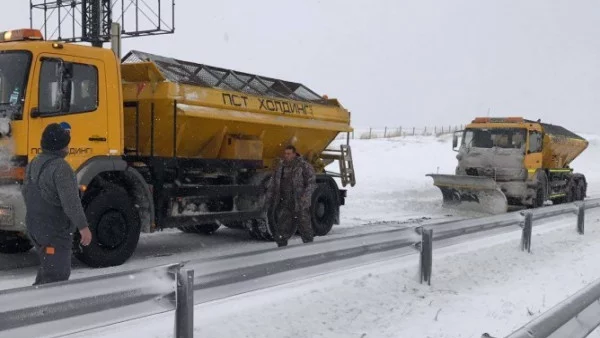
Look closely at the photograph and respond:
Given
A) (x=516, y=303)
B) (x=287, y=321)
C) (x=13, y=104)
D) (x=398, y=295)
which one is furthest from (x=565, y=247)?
(x=13, y=104)

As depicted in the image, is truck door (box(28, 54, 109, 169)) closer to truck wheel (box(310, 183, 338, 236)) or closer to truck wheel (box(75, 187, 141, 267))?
truck wheel (box(75, 187, 141, 267))

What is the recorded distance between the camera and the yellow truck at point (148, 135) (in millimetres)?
6777

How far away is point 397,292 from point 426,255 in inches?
23.4

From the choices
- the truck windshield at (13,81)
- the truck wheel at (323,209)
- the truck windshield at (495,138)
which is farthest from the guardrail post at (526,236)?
the truck windshield at (495,138)

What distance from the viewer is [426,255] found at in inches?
252

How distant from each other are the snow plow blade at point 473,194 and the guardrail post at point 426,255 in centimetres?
949

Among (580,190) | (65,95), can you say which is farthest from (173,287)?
(580,190)

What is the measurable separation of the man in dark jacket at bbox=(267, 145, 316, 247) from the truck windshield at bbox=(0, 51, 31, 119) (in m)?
3.45

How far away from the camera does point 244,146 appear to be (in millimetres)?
9602

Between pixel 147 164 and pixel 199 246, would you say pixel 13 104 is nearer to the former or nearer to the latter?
pixel 147 164

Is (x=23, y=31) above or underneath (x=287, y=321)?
above

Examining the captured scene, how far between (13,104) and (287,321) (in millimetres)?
4110

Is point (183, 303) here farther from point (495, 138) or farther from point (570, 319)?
point (495, 138)

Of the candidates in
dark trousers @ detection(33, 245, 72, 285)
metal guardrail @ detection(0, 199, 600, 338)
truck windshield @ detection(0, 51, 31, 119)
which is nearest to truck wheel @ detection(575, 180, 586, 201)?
metal guardrail @ detection(0, 199, 600, 338)
